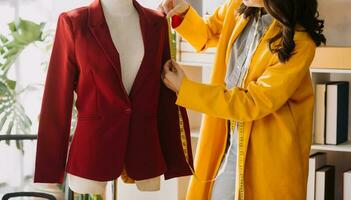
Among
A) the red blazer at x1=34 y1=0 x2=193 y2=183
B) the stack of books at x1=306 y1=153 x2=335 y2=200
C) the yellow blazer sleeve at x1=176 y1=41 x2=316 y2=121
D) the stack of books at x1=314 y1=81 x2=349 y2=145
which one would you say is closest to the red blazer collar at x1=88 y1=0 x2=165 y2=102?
the red blazer at x1=34 y1=0 x2=193 y2=183

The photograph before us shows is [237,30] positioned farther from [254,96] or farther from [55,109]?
[55,109]

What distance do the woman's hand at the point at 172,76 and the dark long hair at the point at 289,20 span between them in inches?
12.8

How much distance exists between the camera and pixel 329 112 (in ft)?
10.8

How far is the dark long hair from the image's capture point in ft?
7.37

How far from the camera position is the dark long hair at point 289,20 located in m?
2.25

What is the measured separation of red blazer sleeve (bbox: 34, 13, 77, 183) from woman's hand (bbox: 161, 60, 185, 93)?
27 centimetres

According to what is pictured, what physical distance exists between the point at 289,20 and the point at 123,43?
1.77 ft

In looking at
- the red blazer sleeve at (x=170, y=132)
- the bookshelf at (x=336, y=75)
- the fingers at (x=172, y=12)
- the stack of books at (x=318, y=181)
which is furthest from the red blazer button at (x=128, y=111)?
the stack of books at (x=318, y=181)

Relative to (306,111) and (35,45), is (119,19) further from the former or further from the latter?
(35,45)

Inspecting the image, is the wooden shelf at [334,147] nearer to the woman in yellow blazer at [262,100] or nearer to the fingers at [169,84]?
the woman in yellow blazer at [262,100]

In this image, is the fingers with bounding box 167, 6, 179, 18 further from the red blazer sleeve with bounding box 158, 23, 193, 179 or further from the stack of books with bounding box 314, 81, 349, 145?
the stack of books with bounding box 314, 81, 349, 145

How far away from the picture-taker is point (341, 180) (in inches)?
139

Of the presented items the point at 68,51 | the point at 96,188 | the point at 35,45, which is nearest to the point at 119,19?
the point at 68,51

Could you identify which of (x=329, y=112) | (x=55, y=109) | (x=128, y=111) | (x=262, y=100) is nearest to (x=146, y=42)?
(x=128, y=111)
